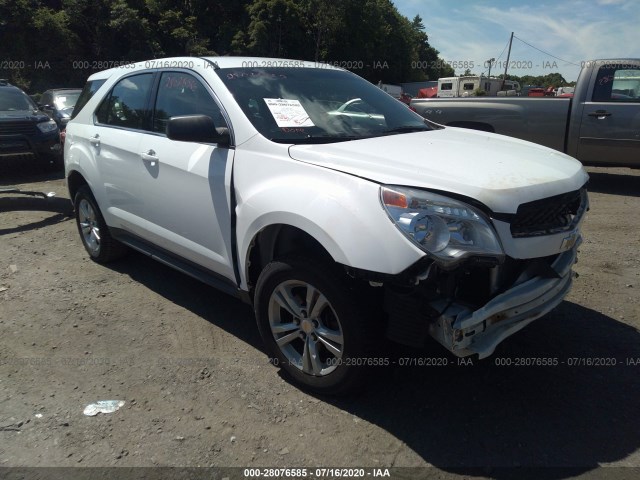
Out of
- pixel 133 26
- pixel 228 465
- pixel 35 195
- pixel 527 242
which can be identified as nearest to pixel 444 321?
pixel 527 242

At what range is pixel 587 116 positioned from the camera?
7.78 metres

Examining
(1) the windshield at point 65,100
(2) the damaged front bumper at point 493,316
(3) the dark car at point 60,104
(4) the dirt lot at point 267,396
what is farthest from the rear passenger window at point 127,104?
(1) the windshield at point 65,100

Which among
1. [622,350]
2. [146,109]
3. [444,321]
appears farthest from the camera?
[146,109]

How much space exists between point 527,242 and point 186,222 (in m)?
2.15

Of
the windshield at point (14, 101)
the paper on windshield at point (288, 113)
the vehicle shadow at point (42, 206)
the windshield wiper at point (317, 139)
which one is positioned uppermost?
the paper on windshield at point (288, 113)

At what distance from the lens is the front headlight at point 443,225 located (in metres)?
2.30

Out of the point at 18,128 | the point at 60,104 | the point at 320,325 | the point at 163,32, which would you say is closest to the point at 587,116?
the point at 320,325

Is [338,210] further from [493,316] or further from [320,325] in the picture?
[493,316]

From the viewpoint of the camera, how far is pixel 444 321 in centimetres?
233

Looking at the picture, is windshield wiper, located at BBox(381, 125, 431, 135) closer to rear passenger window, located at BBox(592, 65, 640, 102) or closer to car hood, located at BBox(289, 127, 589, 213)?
car hood, located at BBox(289, 127, 589, 213)

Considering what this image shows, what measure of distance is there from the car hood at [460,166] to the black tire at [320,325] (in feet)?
1.81

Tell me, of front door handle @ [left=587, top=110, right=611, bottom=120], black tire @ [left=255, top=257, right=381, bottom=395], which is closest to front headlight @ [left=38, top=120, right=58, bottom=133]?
black tire @ [left=255, top=257, right=381, bottom=395]

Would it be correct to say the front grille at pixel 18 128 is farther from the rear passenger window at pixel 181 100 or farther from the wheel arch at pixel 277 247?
the wheel arch at pixel 277 247

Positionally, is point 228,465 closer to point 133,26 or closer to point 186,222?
point 186,222
